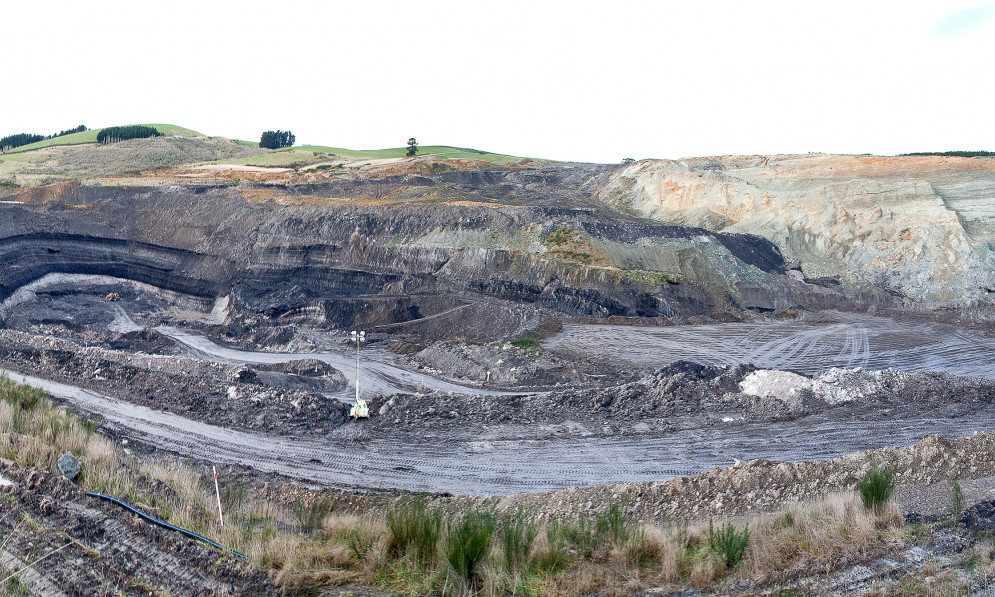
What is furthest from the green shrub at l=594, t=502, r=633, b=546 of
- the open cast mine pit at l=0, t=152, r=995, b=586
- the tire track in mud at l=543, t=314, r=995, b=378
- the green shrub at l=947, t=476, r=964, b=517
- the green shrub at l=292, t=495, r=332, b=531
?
the tire track in mud at l=543, t=314, r=995, b=378

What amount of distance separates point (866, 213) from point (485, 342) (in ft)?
95.9

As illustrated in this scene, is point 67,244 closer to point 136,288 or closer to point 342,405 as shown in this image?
point 136,288

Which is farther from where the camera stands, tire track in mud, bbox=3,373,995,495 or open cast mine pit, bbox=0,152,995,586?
open cast mine pit, bbox=0,152,995,586

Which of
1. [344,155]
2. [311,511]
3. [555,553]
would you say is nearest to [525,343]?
[311,511]

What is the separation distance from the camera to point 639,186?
5425 cm

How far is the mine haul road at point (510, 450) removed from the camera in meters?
11.9

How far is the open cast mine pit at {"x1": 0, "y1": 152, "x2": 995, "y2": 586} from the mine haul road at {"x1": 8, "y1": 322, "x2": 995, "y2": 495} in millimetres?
72

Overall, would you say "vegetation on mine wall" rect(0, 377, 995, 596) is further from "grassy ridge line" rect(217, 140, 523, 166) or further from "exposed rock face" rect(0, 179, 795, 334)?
"grassy ridge line" rect(217, 140, 523, 166)

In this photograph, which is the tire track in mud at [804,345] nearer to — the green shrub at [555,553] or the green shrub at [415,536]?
the green shrub at [555,553]

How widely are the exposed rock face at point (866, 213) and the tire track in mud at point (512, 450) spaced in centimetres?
A: 2469

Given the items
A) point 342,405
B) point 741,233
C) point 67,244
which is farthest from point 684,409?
point 67,244

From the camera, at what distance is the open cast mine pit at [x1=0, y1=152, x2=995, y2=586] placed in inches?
496

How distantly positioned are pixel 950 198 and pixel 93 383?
153ft

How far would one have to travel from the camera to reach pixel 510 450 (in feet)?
44.1
